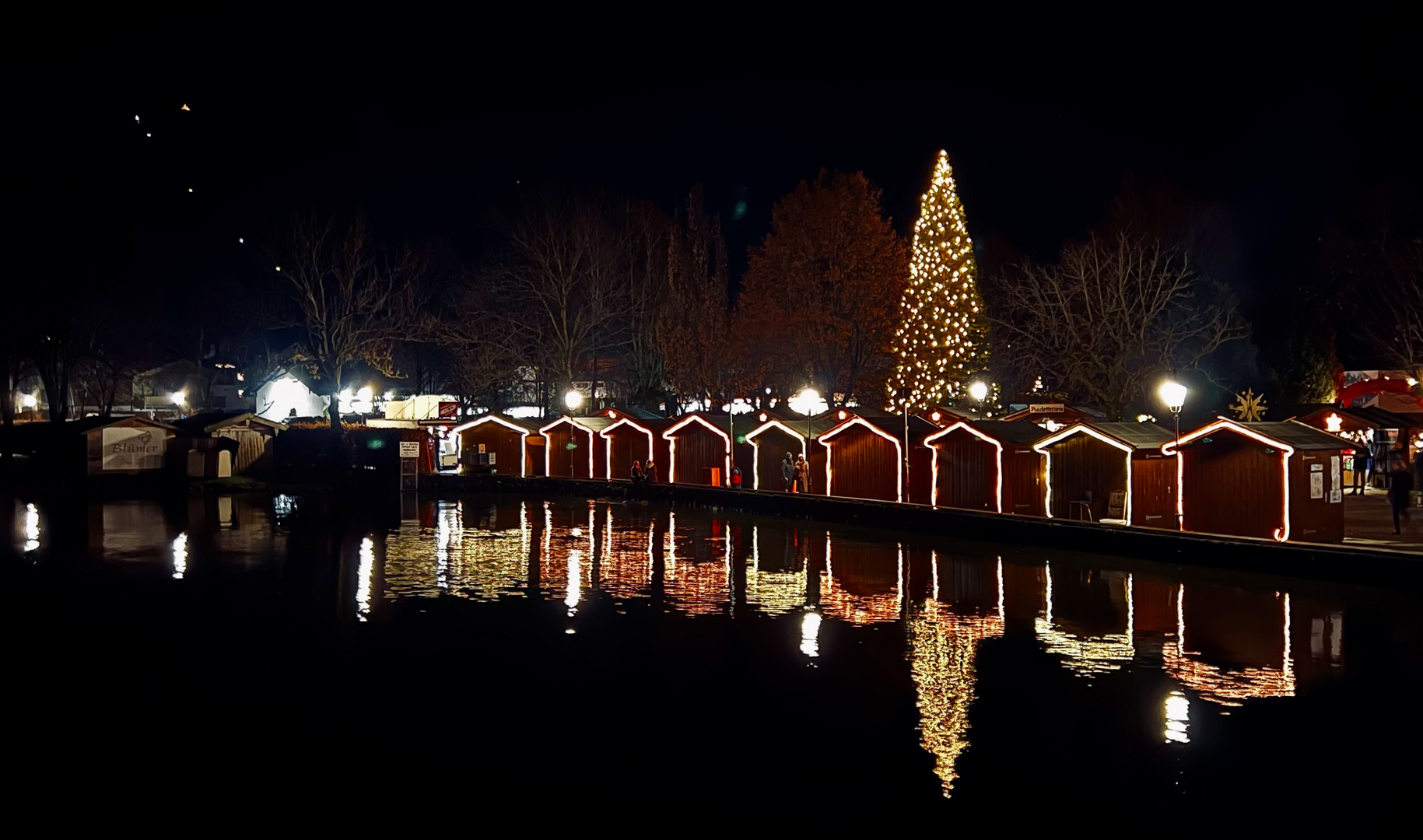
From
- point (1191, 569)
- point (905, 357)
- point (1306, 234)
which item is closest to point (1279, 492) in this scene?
point (1191, 569)

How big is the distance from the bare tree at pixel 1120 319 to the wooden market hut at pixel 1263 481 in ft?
68.4

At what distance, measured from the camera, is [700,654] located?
674 inches

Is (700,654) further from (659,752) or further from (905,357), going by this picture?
(905,357)

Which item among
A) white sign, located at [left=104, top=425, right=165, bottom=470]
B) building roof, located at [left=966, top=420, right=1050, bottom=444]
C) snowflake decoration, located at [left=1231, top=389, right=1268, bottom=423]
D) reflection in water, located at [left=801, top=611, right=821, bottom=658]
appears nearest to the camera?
reflection in water, located at [left=801, top=611, right=821, bottom=658]

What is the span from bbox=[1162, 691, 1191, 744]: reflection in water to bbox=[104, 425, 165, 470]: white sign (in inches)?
1906

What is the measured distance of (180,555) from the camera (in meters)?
27.8

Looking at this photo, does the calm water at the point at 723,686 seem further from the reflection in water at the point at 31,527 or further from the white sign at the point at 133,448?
the white sign at the point at 133,448

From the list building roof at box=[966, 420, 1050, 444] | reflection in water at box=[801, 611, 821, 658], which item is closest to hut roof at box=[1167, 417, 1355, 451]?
building roof at box=[966, 420, 1050, 444]

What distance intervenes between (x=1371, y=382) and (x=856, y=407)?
23.3 metres

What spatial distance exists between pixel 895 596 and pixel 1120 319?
3175 centimetres

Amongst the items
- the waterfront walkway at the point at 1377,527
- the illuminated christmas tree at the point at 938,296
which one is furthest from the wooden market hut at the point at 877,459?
the illuminated christmas tree at the point at 938,296

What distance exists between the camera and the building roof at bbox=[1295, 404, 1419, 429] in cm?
4331

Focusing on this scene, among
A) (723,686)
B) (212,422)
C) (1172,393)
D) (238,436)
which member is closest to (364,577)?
(723,686)

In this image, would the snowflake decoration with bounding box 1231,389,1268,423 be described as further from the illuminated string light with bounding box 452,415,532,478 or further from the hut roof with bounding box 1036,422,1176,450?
the illuminated string light with bounding box 452,415,532,478
